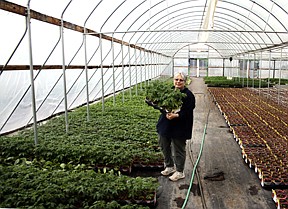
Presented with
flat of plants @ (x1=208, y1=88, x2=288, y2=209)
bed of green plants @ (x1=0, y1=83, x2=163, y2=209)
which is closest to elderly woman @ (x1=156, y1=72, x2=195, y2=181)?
bed of green plants @ (x1=0, y1=83, x2=163, y2=209)

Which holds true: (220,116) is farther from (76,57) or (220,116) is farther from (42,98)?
(42,98)

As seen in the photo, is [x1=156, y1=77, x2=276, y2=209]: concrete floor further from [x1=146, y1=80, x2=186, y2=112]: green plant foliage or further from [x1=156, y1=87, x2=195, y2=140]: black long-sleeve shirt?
[x1=146, y1=80, x2=186, y2=112]: green plant foliage

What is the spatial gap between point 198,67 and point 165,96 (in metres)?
37.8

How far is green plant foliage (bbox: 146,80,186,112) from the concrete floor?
4.42ft

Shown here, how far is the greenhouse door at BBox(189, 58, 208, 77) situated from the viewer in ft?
137

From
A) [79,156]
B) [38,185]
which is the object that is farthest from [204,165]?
[38,185]

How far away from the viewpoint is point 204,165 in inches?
251

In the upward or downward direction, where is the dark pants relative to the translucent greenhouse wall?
downward

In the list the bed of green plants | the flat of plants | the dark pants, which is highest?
the dark pants

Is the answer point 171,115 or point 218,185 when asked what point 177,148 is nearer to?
point 171,115

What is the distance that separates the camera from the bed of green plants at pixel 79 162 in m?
4.04

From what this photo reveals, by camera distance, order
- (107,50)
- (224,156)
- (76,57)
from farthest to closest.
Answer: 1. (107,50)
2. (76,57)
3. (224,156)

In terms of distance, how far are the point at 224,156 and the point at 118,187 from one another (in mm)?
3471

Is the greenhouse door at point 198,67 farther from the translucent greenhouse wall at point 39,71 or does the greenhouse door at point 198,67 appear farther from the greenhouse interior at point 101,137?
the translucent greenhouse wall at point 39,71
